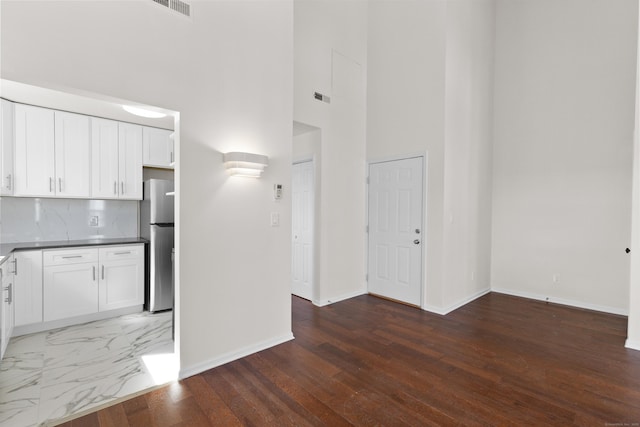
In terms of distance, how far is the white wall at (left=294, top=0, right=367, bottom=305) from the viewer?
4.09 meters

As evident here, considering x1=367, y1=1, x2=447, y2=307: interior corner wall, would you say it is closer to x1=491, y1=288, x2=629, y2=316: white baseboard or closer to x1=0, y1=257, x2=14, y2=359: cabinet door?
x1=491, y1=288, x2=629, y2=316: white baseboard

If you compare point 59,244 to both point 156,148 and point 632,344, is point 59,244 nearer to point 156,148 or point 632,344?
point 156,148

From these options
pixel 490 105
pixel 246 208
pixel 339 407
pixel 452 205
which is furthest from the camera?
pixel 490 105

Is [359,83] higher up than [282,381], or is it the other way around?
[359,83]

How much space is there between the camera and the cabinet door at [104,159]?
12.2 feet

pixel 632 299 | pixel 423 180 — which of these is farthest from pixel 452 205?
pixel 632 299

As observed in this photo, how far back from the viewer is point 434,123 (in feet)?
13.1

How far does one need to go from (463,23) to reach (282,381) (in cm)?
490

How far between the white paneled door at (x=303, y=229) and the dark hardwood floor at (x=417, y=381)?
1.02 m

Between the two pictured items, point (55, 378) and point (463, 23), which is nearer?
point (55, 378)

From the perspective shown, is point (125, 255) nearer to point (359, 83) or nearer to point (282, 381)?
point (282, 381)

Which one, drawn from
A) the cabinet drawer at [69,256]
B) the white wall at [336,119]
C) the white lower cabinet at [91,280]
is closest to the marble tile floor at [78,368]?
the white lower cabinet at [91,280]

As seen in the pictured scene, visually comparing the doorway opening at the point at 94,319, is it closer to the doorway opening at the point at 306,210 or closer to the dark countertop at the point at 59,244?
the dark countertop at the point at 59,244

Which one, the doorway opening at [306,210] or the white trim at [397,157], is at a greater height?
the white trim at [397,157]
